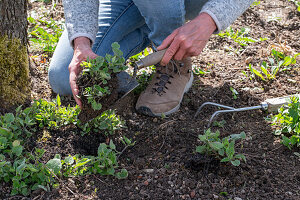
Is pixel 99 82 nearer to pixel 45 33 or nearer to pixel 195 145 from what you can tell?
pixel 195 145

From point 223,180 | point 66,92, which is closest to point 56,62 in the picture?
point 66,92

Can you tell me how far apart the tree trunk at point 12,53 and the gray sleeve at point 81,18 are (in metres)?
0.35

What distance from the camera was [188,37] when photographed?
90.1 inches

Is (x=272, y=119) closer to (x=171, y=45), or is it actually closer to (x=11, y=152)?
(x=171, y=45)

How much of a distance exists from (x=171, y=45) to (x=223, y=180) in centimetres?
86

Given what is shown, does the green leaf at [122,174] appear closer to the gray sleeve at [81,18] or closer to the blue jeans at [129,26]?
the gray sleeve at [81,18]

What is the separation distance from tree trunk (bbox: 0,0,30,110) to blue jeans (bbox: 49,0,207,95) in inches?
11.0

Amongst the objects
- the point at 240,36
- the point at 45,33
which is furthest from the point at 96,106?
the point at 240,36

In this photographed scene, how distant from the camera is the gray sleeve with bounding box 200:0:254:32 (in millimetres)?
2326

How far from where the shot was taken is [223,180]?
80.1 inches

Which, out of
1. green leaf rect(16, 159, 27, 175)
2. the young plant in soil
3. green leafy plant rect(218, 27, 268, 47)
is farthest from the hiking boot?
green leaf rect(16, 159, 27, 175)

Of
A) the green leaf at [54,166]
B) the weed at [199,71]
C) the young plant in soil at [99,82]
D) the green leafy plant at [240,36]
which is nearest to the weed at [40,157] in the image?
the green leaf at [54,166]

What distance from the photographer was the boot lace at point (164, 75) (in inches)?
111

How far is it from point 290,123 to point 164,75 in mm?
1000
